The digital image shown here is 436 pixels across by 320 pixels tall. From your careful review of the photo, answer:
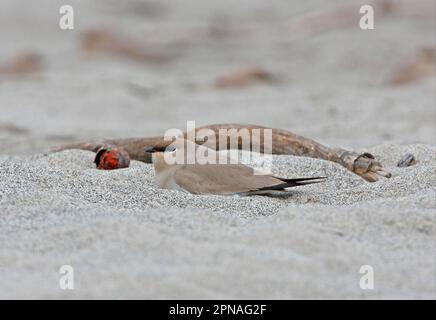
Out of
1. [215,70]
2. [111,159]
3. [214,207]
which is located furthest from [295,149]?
[215,70]

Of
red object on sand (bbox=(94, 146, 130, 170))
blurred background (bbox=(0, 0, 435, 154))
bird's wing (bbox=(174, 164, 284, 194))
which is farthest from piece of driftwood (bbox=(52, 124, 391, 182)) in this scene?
blurred background (bbox=(0, 0, 435, 154))

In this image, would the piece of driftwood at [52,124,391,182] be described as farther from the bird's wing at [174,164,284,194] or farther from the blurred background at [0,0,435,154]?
the blurred background at [0,0,435,154]

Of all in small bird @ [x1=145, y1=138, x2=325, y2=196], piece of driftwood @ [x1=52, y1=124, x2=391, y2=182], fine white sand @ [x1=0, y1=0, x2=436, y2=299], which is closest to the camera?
fine white sand @ [x1=0, y1=0, x2=436, y2=299]

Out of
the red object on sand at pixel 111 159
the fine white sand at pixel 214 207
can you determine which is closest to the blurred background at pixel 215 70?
the fine white sand at pixel 214 207

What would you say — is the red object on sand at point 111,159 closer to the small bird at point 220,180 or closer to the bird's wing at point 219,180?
the small bird at point 220,180

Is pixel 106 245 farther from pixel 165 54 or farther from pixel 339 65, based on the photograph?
pixel 165 54
